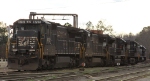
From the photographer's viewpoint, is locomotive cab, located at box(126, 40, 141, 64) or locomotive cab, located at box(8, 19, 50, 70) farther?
locomotive cab, located at box(126, 40, 141, 64)

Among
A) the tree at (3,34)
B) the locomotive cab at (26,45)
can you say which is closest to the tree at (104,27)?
the tree at (3,34)

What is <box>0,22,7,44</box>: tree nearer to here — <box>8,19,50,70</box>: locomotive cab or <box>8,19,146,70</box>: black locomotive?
<box>8,19,146,70</box>: black locomotive

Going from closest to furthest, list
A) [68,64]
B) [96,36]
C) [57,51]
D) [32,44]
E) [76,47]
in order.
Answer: [32,44] < [57,51] < [68,64] < [76,47] < [96,36]

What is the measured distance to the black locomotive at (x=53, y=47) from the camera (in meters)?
18.2

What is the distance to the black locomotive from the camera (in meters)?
18.2

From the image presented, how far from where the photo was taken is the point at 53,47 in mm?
20562

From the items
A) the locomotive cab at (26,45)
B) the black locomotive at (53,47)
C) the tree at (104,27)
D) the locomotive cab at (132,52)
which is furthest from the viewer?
the tree at (104,27)

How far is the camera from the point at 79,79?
14.5m

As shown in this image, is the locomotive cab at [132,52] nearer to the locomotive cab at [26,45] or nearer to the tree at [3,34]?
the locomotive cab at [26,45]

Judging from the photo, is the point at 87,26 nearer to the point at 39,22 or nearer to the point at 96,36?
the point at 96,36

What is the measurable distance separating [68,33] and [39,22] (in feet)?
16.0

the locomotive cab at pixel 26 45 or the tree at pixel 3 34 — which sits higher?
the tree at pixel 3 34

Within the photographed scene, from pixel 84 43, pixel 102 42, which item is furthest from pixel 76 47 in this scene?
pixel 102 42

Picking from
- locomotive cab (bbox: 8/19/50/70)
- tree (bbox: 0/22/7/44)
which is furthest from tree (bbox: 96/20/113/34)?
locomotive cab (bbox: 8/19/50/70)
